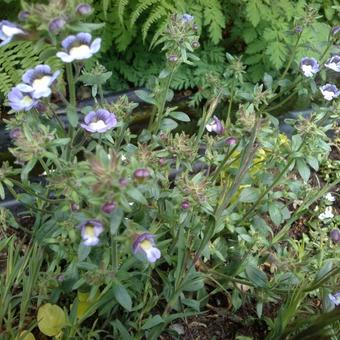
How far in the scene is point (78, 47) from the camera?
1204 millimetres

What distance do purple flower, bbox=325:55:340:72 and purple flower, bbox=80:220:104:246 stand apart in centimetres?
111

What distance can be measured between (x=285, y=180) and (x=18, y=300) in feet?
3.20

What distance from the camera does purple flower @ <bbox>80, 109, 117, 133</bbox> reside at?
1.42 meters

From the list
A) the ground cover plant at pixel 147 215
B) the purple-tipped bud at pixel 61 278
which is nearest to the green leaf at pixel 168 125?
the ground cover plant at pixel 147 215

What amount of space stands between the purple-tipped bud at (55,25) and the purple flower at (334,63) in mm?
1071

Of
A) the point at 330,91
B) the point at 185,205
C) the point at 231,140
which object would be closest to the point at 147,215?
the point at 185,205

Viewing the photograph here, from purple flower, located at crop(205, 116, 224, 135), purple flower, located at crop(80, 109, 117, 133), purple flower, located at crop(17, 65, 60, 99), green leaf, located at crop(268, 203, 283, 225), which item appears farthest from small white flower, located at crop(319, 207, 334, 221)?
purple flower, located at crop(17, 65, 60, 99)

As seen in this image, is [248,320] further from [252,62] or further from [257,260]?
[252,62]

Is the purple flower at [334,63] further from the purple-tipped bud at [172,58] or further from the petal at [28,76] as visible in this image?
the petal at [28,76]

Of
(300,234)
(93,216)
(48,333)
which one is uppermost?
(93,216)

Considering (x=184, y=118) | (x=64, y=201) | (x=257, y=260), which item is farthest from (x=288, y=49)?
(x=64, y=201)

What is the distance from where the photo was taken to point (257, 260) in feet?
6.00

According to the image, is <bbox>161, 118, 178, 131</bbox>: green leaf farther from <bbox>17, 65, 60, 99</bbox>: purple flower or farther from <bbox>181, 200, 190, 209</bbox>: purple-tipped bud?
<bbox>17, 65, 60, 99</bbox>: purple flower

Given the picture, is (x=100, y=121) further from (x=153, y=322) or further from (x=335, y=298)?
(x=335, y=298)
